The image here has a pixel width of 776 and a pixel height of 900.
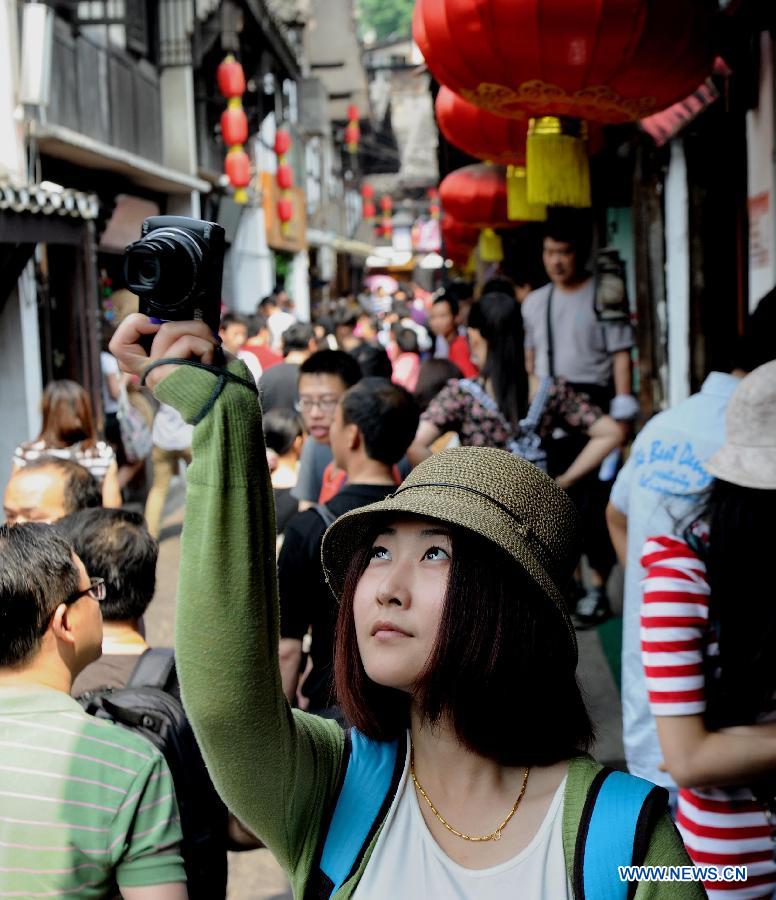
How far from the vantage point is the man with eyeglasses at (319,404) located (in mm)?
4832

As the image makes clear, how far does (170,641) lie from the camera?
6.77 m

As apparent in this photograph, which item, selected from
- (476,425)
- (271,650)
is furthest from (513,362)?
(271,650)

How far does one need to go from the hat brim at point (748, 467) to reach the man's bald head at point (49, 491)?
2.41 meters

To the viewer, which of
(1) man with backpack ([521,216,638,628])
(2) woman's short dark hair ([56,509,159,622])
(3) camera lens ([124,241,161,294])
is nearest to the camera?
(3) camera lens ([124,241,161,294])

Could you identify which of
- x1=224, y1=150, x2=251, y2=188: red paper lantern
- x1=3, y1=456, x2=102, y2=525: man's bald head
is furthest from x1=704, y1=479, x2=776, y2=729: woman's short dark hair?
x1=224, y1=150, x2=251, y2=188: red paper lantern

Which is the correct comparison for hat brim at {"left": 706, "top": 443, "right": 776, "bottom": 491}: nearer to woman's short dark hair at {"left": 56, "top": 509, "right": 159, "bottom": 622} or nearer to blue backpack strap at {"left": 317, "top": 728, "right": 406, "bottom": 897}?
blue backpack strap at {"left": 317, "top": 728, "right": 406, "bottom": 897}

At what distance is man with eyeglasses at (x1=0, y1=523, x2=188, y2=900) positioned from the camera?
201cm

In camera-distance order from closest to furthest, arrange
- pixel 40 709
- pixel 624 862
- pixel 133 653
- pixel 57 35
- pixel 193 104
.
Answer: pixel 624 862, pixel 40 709, pixel 133 653, pixel 57 35, pixel 193 104

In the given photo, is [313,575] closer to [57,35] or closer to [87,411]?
[87,411]

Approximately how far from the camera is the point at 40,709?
2111mm

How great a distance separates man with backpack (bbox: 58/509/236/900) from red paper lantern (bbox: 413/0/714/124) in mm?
2018

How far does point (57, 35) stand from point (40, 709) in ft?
35.4

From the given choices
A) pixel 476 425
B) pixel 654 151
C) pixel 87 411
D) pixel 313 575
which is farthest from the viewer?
pixel 654 151

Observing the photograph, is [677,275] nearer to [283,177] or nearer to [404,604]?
[404,604]
